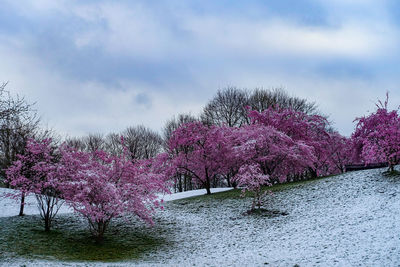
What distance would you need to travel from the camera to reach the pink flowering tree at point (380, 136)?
14.6 m

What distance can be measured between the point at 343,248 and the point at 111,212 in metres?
8.91

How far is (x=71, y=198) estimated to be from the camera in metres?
13.4

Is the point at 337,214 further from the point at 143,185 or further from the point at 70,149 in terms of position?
the point at 70,149

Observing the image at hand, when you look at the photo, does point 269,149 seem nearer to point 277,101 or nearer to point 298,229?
point 298,229

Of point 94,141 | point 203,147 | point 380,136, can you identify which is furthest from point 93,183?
point 94,141

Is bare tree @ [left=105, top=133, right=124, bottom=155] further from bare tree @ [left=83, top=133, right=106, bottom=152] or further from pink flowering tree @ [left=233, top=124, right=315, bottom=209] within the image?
pink flowering tree @ [left=233, top=124, right=315, bottom=209]

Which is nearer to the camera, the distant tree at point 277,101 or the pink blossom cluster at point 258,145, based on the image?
the pink blossom cluster at point 258,145

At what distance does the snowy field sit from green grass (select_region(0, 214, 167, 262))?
84cm

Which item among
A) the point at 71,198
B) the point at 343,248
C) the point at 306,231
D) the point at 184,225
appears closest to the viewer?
the point at 343,248

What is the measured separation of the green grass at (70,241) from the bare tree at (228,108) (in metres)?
20.8

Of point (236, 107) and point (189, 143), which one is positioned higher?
point (236, 107)

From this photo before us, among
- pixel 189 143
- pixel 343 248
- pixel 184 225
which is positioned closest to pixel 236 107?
pixel 189 143

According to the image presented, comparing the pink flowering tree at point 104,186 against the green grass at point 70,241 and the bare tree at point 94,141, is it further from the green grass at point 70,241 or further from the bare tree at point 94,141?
the bare tree at point 94,141

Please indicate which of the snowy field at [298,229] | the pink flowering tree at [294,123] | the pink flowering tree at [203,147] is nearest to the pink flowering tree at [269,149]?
the pink flowering tree at [203,147]
